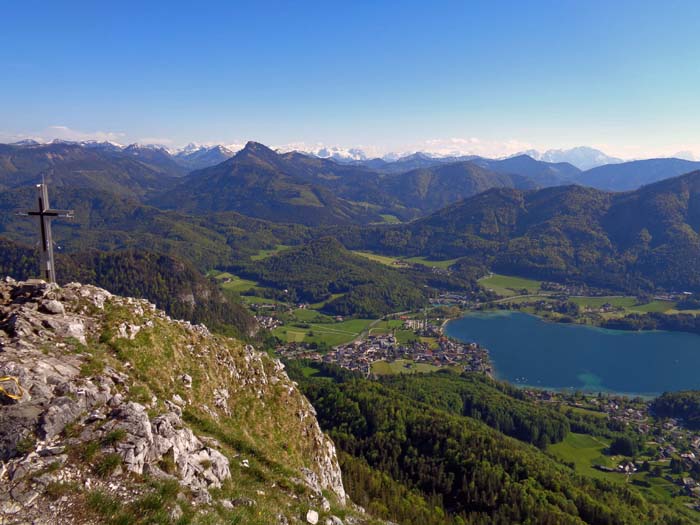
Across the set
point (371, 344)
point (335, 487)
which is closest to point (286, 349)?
point (371, 344)

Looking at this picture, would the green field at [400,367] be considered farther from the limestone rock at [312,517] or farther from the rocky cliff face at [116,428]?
the limestone rock at [312,517]

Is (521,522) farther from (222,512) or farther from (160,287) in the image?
(160,287)

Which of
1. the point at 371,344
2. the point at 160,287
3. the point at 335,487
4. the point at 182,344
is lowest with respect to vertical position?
the point at 371,344

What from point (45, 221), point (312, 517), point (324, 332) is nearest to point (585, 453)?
point (312, 517)

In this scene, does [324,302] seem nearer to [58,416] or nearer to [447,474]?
[447,474]

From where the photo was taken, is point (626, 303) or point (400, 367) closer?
point (400, 367)

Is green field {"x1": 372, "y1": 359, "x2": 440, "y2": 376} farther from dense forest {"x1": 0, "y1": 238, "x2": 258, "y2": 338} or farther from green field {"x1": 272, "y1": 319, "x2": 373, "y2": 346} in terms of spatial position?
dense forest {"x1": 0, "y1": 238, "x2": 258, "y2": 338}
